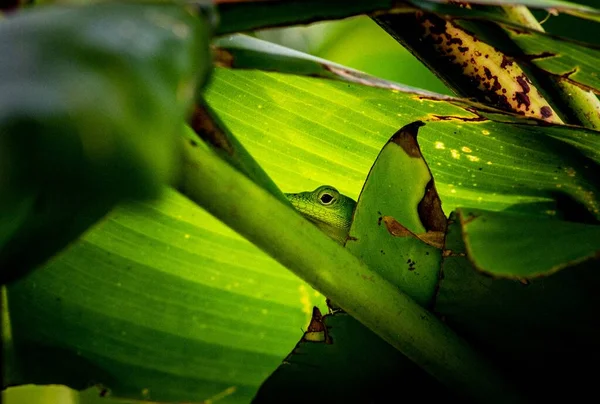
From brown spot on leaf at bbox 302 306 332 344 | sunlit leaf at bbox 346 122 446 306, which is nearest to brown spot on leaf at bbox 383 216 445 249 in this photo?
sunlit leaf at bbox 346 122 446 306

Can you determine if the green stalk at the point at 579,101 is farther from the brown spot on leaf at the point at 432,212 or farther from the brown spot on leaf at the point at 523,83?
the brown spot on leaf at the point at 432,212

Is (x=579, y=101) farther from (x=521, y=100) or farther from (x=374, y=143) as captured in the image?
(x=374, y=143)

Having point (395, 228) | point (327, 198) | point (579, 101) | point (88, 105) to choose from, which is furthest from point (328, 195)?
point (88, 105)

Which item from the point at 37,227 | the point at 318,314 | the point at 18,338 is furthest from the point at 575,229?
the point at 18,338

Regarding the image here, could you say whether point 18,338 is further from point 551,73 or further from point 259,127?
point 551,73

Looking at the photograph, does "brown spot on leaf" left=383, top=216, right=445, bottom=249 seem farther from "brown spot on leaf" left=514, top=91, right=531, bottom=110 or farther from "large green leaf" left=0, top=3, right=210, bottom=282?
"large green leaf" left=0, top=3, right=210, bottom=282
